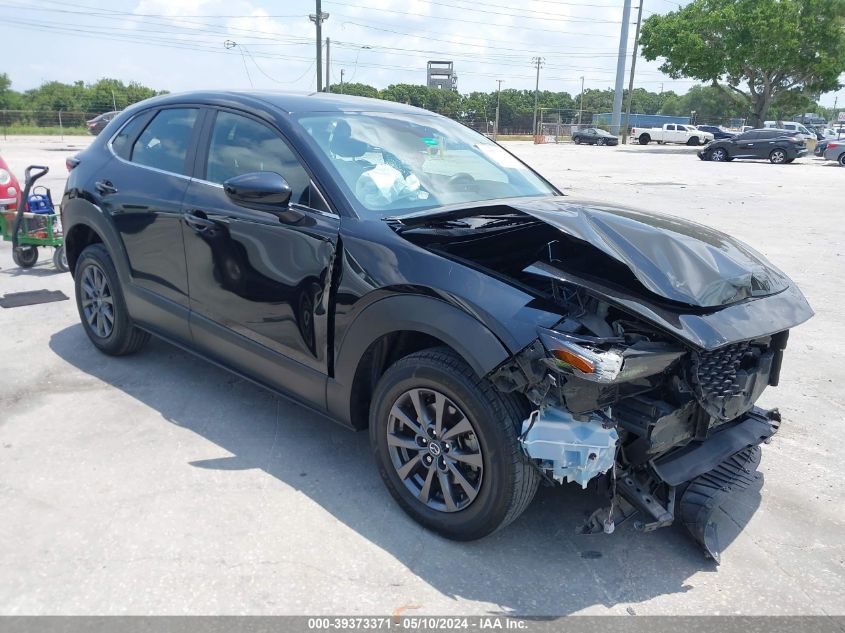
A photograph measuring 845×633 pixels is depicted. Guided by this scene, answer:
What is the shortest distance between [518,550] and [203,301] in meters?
2.24

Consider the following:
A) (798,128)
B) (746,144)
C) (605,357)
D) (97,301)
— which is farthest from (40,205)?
(798,128)

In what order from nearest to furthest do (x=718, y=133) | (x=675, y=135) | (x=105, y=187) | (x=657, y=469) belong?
(x=657, y=469) < (x=105, y=187) < (x=718, y=133) < (x=675, y=135)

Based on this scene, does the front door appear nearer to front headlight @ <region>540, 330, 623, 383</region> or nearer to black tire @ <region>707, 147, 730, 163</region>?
front headlight @ <region>540, 330, 623, 383</region>

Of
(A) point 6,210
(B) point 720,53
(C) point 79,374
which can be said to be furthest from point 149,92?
(C) point 79,374

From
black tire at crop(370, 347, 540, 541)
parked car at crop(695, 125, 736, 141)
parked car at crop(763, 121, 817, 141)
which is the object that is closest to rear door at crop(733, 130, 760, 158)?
parked car at crop(695, 125, 736, 141)

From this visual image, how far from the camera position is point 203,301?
3.96 metres

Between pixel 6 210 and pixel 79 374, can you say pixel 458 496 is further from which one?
pixel 6 210

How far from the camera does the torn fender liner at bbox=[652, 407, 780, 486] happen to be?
2783mm

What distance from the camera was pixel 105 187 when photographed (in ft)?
15.2

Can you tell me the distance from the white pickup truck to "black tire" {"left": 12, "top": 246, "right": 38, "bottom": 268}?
159ft

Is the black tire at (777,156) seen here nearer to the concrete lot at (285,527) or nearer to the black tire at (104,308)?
the concrete lot at (285,527)

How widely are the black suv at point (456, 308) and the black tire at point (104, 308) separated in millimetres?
610

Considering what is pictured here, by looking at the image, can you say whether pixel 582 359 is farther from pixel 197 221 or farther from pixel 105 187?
pixel 105 187

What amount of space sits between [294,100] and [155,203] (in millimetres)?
1079
